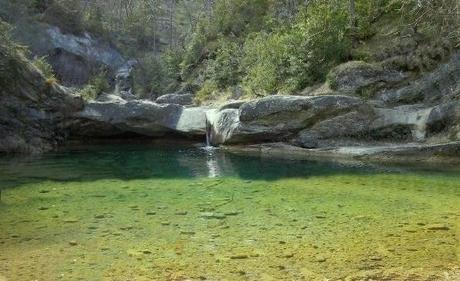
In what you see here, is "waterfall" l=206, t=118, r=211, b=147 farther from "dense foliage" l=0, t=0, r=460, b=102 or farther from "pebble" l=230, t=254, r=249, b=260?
"pebble" l=230, t=254, r=249, b=260

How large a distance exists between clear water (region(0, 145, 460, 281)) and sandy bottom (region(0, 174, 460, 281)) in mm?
21

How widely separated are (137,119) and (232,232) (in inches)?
630

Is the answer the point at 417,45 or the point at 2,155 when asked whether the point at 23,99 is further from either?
the point at 417,45

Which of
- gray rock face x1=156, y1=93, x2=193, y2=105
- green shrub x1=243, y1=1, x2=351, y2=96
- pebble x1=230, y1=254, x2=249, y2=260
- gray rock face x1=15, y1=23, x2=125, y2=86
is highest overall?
gray rock face x1=15, y1=23, x2=125, y2=86

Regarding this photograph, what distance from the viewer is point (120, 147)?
75.7 ft

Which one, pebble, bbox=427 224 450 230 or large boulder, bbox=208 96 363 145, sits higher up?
large boulder, bbox=208 96 363 145

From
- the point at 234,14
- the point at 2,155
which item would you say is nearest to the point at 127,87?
the point at 234,14

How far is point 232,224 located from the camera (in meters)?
8.59

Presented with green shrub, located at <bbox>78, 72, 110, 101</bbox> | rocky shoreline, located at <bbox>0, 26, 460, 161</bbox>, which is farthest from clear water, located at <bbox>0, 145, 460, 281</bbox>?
green shrub, located at <bbox>78, 72, 110, 101</bbox>

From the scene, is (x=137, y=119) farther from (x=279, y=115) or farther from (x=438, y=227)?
(x=438, y=227)

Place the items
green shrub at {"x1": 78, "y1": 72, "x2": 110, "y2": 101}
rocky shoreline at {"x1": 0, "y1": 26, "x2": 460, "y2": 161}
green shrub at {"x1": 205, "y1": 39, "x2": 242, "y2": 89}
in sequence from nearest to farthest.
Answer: rocky shoreline at {"x1": 0, "y1": 26, "x2": 460, "y2": 161}
green shrub at {"x1": 78, "y1": 72, "x2": 110, "y2": 101}
green shrub at {"x1": 205, "y1": 39, "x2": 242, "y2": 89}

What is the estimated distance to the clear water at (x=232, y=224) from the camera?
21.1 feet

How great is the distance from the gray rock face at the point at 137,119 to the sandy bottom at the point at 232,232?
10775 millimetres

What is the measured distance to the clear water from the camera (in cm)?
643
